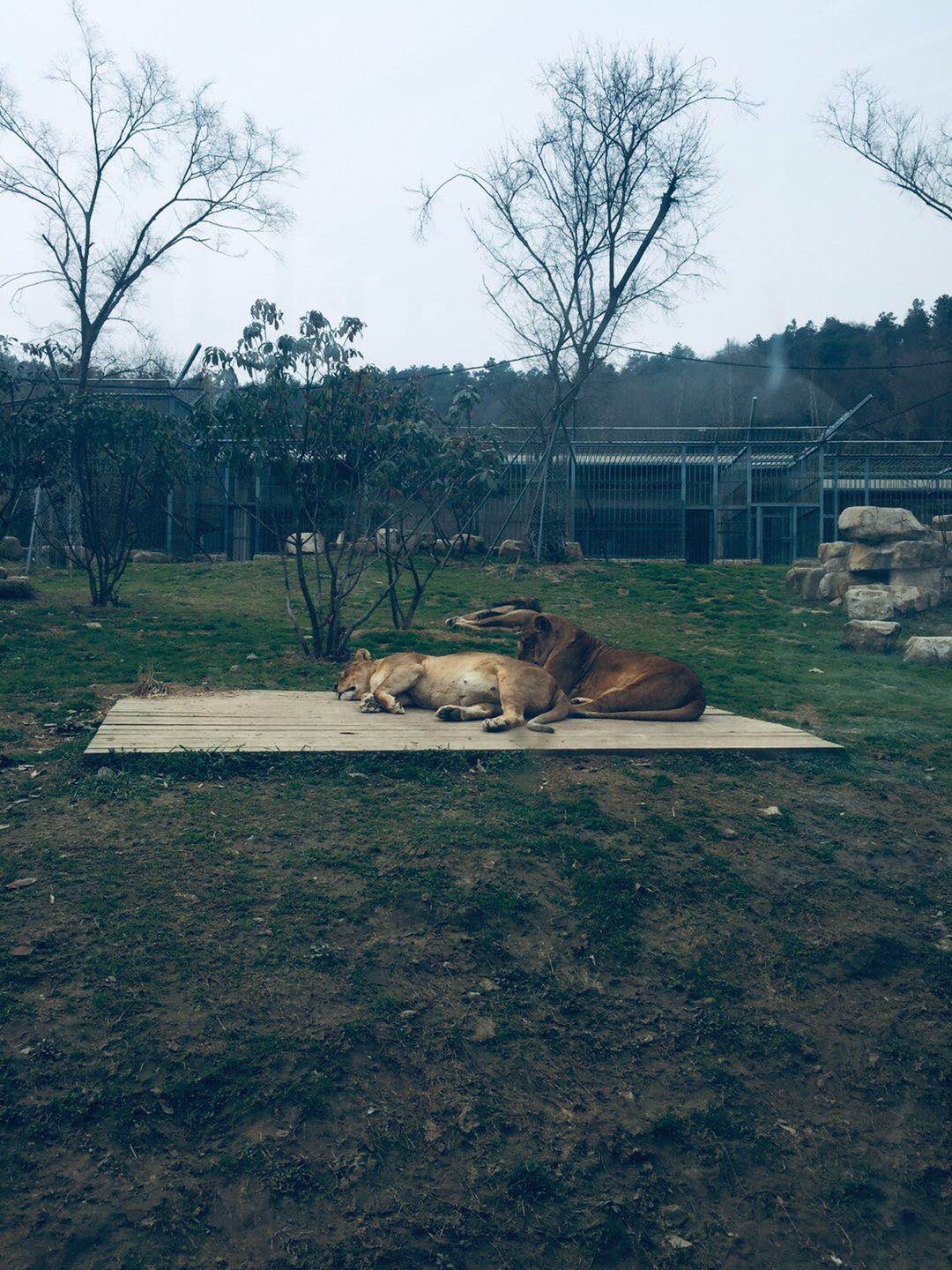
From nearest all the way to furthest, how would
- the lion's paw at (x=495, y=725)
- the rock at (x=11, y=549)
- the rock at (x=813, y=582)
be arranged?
1. the lion's paw at (x=495, y=725)
2. the rock at (x=813, y=582)
3. the rock at (x=11, y=549)

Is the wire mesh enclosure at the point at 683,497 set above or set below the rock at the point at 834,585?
above

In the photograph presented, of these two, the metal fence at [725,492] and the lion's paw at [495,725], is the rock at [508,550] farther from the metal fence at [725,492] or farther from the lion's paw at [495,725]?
the lion's paw at [495,725]

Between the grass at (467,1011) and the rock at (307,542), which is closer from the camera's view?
the grass at (467,1011)

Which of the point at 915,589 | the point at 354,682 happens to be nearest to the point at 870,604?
the point at 915,589

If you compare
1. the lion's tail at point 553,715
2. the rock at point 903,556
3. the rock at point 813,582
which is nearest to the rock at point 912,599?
the rock at point 903,556

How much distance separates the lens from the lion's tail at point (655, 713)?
7.07 meters

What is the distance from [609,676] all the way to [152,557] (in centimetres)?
1444

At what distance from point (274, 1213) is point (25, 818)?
8.76 ft

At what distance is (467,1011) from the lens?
12.2 ft

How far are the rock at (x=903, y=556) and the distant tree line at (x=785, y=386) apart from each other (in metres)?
15.2

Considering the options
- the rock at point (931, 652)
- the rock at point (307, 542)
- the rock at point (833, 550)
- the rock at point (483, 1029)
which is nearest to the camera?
the rock at point (483, 1029)

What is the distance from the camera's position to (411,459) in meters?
9.42

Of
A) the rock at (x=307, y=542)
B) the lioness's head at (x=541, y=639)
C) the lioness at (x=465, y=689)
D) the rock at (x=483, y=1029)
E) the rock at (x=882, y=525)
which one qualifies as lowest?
the rock at (x=483, y=1029)

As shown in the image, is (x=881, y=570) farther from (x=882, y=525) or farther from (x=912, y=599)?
(x=912, y=599)
